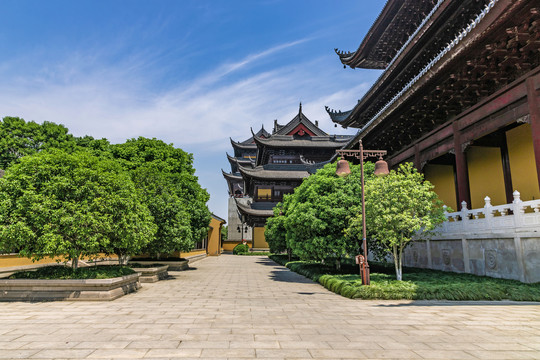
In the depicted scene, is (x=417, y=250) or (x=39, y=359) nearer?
(x=39, y=359)

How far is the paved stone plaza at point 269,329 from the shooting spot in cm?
514

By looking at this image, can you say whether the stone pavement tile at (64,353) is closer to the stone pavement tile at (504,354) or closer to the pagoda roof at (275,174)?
the stone pavement tile at (504,354)

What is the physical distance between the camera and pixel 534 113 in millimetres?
10172

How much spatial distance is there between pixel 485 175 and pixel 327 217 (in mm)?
8272

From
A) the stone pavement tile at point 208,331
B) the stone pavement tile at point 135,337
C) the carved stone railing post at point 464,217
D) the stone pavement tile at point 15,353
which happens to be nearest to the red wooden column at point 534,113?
the carved stone railing post at point 464,217

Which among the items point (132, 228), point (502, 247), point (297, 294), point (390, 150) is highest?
Result: point (390, 150)

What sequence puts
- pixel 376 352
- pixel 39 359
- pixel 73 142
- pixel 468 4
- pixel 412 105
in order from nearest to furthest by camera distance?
pixel 39 359 < pixel 376 352 < pixel 468 4 < pixel 412 105 < pixel 73 142

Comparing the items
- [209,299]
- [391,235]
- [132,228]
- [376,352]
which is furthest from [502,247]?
[132,228]

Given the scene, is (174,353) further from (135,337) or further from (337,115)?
(337,115)

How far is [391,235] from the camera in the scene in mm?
11305

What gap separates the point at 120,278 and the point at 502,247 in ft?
39.9

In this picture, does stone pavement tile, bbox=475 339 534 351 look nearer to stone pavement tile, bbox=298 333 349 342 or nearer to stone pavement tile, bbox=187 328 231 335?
stone pavement tile, bbox=298 333 349 342

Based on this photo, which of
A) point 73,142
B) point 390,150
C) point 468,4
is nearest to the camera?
point 468,4

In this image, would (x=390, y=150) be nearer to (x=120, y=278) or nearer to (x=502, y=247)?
(x=502, y=247)
